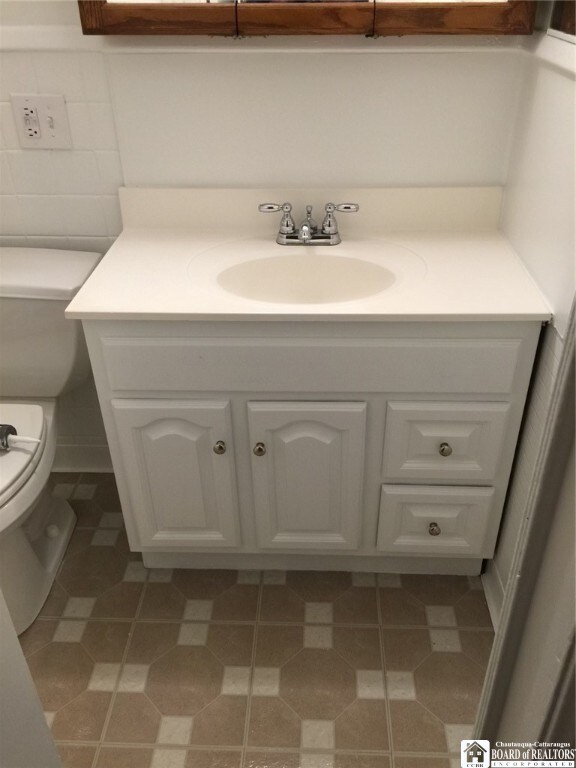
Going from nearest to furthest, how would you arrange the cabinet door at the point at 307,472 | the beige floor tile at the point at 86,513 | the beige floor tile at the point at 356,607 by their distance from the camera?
the cabinet door at the point at 307,472, the beige floor tile at the point at 356,607, the beige floor tile at the point at 86,513

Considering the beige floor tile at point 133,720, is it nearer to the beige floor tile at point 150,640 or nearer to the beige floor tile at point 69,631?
the beige floor tile at point 150,640

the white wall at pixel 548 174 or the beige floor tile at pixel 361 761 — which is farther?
the beige floor tile at pixel 361 761

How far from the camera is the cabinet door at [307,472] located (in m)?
1.40

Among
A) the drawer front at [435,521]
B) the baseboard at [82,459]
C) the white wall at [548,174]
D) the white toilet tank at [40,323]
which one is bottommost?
the baseboard at [82,459]

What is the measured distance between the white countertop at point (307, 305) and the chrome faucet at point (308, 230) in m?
0.02

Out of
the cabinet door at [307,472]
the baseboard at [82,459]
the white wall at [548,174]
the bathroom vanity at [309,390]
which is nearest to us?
the white wall at [548,174]

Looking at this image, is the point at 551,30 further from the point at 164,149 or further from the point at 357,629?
the point at 357,629

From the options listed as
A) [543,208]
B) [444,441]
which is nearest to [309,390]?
[444,441]

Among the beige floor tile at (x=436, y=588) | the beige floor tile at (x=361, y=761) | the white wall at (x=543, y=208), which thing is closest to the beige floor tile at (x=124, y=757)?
the beige floor tile at (x=361, y=761)

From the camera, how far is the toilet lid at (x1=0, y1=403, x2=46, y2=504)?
54.5 inches

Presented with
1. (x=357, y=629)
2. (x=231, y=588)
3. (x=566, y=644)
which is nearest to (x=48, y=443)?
(x=231, y=588)

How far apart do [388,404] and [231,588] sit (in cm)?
66

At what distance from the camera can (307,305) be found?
4.33 feet

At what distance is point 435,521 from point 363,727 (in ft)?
1.52
